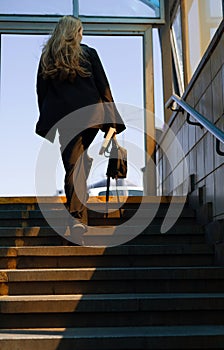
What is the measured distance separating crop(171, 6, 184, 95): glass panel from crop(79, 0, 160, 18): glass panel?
0.36 meters

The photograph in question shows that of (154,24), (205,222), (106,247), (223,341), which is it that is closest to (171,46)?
(154,24)

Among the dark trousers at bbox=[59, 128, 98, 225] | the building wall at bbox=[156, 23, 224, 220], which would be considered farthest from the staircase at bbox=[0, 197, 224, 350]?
the building wall at bbox=[156, 23, 224, 220]

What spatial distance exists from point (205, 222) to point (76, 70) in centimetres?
139

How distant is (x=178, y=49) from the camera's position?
23.5 ft

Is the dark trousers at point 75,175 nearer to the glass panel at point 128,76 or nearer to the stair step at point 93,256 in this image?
the stair step at point 93,256

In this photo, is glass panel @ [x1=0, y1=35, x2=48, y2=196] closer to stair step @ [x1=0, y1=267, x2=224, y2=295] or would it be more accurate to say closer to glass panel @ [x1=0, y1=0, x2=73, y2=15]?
glass panel @ [x1=0, y1=0, x2=73, y2=15]

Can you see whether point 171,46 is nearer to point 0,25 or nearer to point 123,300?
point 0,25

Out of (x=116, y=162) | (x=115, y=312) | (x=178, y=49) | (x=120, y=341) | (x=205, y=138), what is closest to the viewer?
(x=120, y=341)

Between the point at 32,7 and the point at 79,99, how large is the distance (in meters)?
3.91

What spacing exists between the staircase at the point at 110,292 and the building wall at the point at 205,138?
38cm

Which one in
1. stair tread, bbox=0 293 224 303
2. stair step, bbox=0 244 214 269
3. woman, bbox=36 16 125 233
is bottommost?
stair tread, bbox=0 293 224 303

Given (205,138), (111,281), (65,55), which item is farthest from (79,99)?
(111,281)

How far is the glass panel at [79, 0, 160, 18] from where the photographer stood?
7398 mm

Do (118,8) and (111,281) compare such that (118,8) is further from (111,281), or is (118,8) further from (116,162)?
(111,281)
